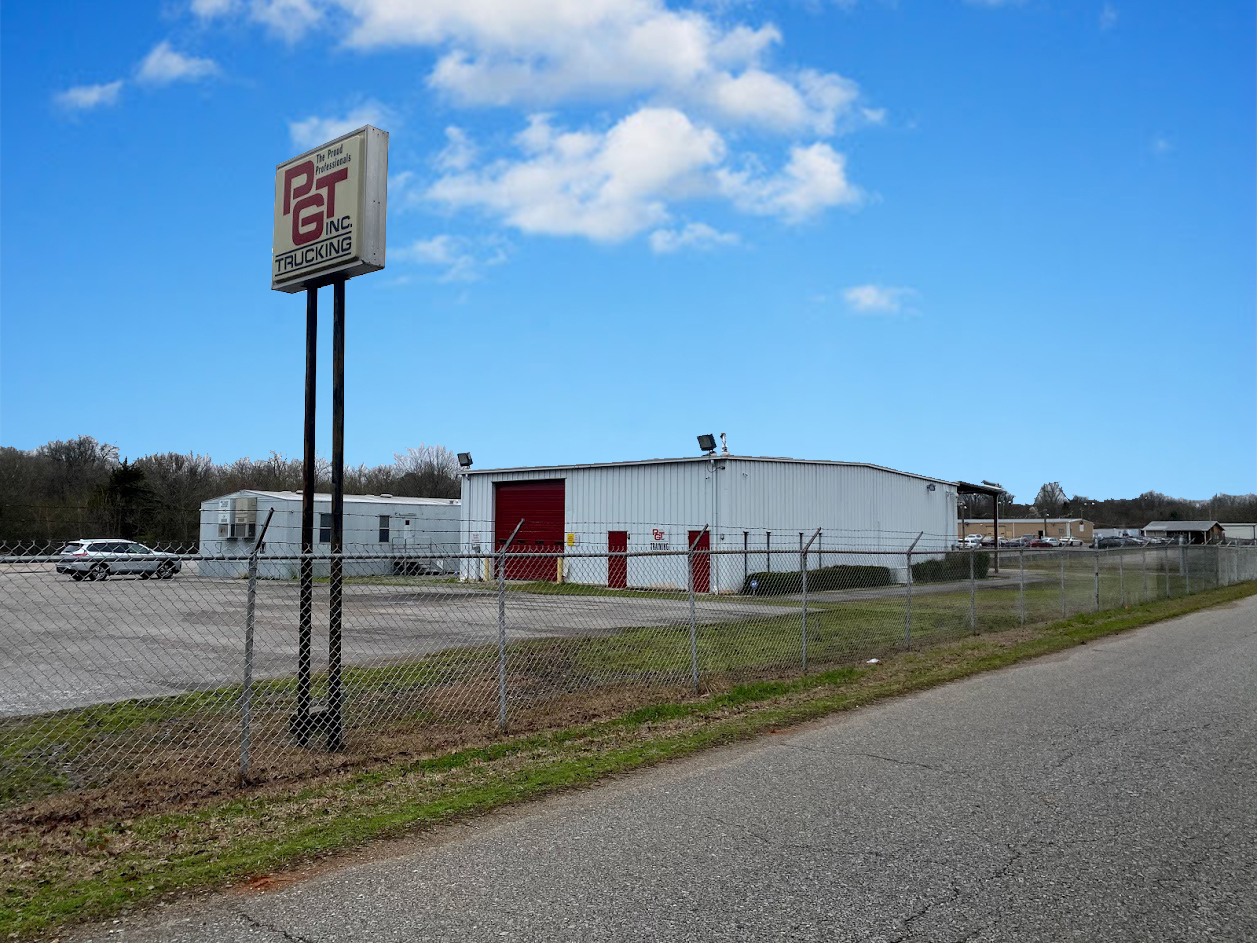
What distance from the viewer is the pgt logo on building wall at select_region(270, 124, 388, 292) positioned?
848cm

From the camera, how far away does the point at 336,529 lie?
8602mm

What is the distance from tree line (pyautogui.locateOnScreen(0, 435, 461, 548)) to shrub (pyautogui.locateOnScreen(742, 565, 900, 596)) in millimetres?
16179

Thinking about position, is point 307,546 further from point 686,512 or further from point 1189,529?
point 1189,529

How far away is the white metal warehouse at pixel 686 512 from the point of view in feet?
104

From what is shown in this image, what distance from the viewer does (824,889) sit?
4707 millimetres

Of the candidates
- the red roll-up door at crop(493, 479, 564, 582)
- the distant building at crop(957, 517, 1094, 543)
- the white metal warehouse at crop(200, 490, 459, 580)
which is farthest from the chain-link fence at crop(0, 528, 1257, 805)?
the distant building at crop(957, 517, 1094, 543)

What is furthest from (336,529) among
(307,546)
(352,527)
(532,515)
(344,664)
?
(352,527)

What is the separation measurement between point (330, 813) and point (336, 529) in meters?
3.10

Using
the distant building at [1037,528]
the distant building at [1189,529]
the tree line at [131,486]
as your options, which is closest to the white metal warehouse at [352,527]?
the tree line at [131,486]

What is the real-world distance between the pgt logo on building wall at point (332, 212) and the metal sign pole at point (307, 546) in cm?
36

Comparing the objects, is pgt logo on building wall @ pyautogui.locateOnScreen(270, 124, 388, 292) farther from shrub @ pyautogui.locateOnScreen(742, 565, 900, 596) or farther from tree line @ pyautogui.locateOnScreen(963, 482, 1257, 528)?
tree line @ pyautogui.locateOnScreen(963, 482, 1257, 528)

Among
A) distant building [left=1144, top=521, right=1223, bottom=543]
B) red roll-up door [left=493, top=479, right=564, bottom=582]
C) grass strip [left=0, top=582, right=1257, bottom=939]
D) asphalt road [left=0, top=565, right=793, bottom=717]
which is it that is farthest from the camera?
distant building [left=1144, top=521, right=1223, bottom=543]

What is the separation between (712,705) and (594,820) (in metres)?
4.28

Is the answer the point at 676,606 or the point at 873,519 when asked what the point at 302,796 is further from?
the point at 873,519
